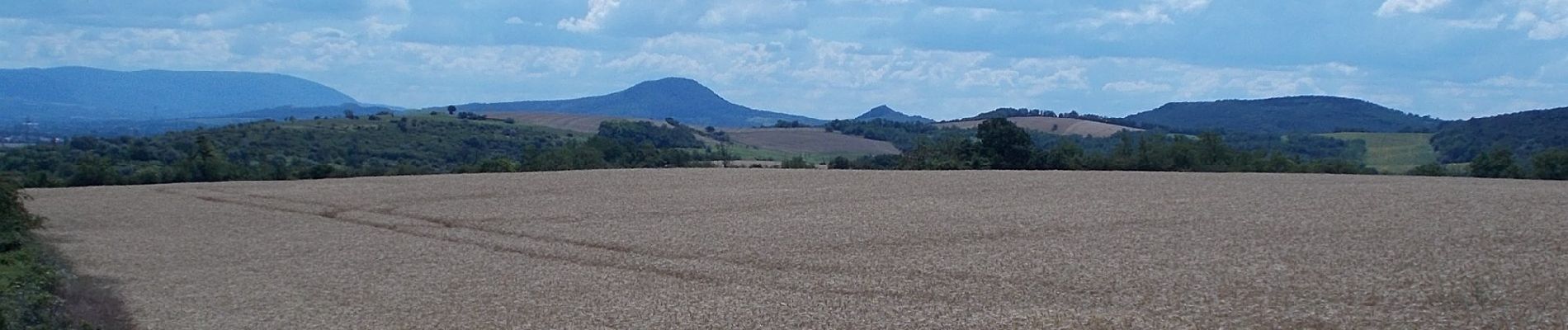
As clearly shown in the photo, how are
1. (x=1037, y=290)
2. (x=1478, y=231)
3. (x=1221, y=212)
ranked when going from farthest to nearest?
(x=1221, y=212), (x=1478, y=231), (x=1037, y=290)

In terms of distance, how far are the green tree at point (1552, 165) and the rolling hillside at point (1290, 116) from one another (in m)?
108

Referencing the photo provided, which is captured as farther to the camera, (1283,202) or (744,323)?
(1283,202)

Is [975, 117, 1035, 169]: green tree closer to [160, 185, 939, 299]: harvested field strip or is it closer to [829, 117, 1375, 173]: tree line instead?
[829, 117, 1375, 173]: tree line

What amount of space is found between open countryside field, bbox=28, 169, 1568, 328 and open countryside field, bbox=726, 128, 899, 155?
237 ft

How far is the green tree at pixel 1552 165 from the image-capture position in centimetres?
4988

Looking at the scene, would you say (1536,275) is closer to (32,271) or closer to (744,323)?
(744,323)

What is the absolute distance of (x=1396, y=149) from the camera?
340ft

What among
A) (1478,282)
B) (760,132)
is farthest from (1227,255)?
(760,132)

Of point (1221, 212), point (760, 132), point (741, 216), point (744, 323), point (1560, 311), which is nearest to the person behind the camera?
point (1560, 311)

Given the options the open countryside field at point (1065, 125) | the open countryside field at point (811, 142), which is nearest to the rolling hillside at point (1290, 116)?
the open countryside field at point (1065, 125)

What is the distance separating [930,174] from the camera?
5053 centimetres

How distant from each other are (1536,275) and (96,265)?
2625cm

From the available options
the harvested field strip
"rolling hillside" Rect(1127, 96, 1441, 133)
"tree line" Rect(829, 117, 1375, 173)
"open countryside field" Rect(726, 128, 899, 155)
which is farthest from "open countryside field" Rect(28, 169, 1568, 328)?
"rolling hillside" Rect(1127, 96, 1441, 133)

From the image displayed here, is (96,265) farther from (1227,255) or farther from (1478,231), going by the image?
(1478,231)
